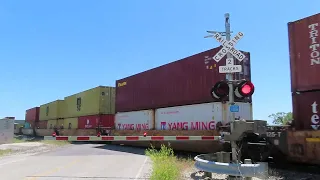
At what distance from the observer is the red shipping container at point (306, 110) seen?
25.4 ft

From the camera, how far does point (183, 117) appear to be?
50.8ft

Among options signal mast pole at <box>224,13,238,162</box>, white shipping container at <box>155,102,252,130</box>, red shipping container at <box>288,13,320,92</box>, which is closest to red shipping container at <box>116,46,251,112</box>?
white shipping container at <box>155,102,252,130</box>

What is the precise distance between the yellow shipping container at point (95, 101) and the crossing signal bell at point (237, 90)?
71.2 feet

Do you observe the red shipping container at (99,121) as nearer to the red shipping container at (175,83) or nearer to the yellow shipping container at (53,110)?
the red shipping container at (175,83)

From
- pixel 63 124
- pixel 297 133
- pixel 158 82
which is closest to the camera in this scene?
pixel 297 133

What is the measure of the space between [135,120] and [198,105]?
6.62 metres

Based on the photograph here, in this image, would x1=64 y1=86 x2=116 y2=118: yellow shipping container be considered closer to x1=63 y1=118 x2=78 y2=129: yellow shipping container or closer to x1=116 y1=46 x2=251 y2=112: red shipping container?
x1=63 y1=118 x2=78 y2=129: yellow shipping container

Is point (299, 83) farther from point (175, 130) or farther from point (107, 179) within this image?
point (175, 130)

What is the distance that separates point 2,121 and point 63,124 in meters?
10.5

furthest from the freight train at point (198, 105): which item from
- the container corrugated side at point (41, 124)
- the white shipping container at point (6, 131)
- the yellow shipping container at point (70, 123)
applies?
the container corrugated side at point (41, 124)

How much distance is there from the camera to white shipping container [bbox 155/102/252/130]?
1322 cm

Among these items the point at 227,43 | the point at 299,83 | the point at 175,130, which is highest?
the point at 227,43

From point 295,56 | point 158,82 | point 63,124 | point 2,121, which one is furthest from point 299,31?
point 63,124

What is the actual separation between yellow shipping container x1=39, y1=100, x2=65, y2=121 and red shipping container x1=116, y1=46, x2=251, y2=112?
21.8 meters
